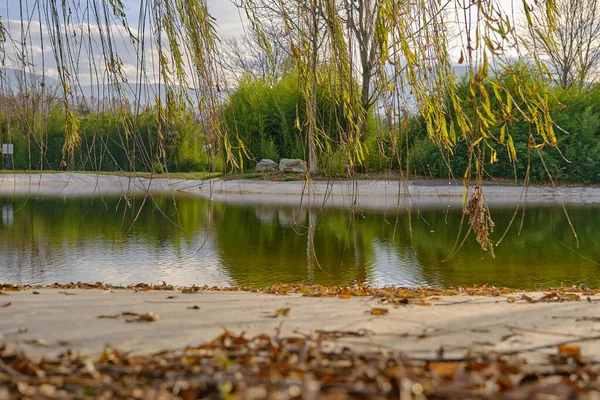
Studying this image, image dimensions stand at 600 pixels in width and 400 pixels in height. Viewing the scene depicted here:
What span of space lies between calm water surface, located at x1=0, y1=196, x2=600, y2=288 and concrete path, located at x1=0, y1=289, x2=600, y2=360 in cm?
119

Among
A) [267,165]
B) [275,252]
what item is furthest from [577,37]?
[275,252]

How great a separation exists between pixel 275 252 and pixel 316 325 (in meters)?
3.99

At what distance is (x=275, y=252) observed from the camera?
5.36 meters

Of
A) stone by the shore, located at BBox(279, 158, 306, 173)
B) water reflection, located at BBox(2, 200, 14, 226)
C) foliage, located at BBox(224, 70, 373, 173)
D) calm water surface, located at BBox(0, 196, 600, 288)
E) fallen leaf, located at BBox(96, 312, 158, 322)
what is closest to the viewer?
fallen leaf, located at BBox(96, 312, 158, 322)

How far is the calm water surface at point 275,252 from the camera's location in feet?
14.0

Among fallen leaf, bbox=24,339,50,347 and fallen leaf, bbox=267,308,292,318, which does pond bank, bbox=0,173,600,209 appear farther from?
fallen leaf, bbox=24,339,50,347

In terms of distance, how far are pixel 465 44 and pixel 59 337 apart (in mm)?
1488

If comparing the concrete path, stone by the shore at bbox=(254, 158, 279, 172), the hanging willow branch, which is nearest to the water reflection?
the hanging willow branch

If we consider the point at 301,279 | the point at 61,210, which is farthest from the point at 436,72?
the point at 61,210

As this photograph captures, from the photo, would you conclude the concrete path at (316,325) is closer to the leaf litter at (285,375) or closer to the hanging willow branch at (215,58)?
the leaf litter at (285,375)

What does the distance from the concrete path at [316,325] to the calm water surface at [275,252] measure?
1187mm

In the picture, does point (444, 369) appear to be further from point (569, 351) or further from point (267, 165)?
point (267, 165)

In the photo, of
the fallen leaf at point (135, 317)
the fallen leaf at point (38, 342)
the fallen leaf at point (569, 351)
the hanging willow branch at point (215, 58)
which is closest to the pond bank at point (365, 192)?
the hanging willow branch at point (215, 58)

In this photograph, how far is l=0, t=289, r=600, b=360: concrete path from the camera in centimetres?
120
